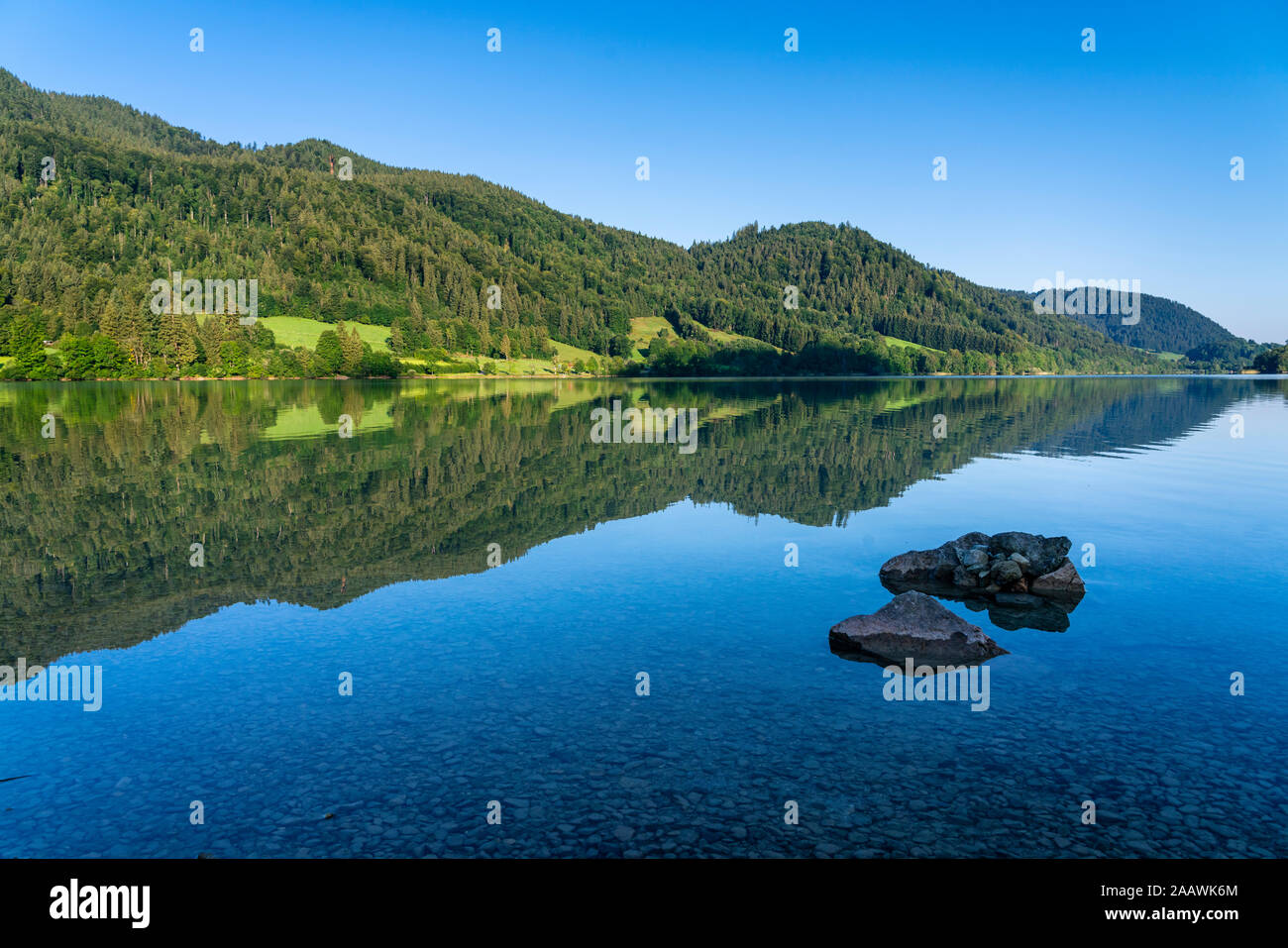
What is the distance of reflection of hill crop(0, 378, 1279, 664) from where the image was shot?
22.0 meters

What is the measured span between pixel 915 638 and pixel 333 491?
28.2 m

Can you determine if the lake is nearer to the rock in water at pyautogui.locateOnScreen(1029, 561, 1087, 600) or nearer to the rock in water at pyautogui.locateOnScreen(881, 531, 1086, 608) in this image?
the rock in water at pyautogui.locateOnScreen(1029, 561, 1087, 600)

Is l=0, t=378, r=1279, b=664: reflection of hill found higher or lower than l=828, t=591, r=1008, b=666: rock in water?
higher

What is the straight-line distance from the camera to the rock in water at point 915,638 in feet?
57.0

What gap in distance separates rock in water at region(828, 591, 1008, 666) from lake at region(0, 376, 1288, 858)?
0.59 meters

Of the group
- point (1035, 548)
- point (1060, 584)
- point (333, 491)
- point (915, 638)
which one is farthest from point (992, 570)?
point (333, 491)

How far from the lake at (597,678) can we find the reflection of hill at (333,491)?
0.25 metres

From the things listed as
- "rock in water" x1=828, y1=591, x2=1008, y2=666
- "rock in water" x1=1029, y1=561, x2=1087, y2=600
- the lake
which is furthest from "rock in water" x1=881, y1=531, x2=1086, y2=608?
"rock in water" x1=828, y1=591, x2=1008, y2=666

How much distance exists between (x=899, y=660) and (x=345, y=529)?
20757 mm

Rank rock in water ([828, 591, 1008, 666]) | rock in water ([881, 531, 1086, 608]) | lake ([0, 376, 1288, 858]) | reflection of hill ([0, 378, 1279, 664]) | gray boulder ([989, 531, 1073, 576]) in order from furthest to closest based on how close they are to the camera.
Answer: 1. gray boulder ([989, 531, 1073, 576])
2. rock in water ([881, 531, 1086, 608])
3. reflection of hill ([0, 378, 1279, 664])
4. rock in water ([828, 591, 1008, 666])
5. lake ([0, 376, 1288, 858])

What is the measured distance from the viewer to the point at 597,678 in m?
16.1

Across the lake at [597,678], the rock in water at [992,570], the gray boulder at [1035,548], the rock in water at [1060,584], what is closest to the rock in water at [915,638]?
the lake at [597,678]
